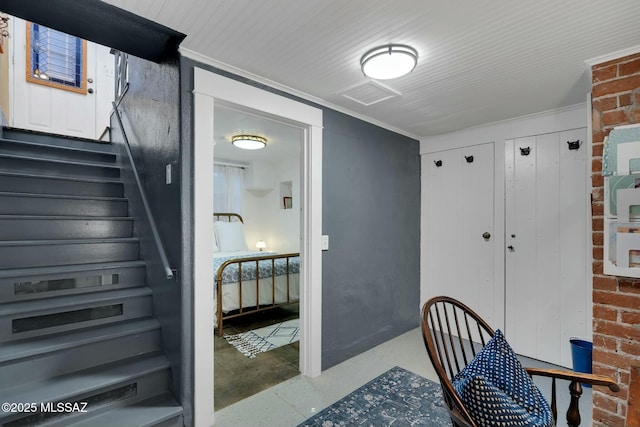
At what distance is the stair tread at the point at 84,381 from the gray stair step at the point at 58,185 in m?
1.65

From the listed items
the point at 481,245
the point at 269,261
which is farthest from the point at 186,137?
the point at 481,245

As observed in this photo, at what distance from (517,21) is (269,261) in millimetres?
3420

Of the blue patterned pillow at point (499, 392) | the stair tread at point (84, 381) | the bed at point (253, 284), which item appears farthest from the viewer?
the bed at point (253, 284)

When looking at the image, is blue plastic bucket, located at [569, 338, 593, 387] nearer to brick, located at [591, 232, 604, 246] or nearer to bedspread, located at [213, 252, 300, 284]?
brick, located at [591, 232, 604, 246]

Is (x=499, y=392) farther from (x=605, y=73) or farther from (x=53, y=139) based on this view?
(x=53, y=139)

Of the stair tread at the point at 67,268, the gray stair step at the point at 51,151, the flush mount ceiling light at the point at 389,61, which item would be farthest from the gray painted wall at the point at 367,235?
the gray stair step at the point at 51,151

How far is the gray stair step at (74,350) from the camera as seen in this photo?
1622mm

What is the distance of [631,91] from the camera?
1710mm

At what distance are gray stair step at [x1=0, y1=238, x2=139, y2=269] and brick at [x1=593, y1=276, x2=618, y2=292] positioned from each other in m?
3.29

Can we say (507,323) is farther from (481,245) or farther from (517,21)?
(517,21)

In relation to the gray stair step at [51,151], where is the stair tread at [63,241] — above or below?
below

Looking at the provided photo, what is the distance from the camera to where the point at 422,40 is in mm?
1648

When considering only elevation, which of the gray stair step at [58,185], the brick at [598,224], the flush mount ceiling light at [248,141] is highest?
the flush mount ceiling light at [248,141]

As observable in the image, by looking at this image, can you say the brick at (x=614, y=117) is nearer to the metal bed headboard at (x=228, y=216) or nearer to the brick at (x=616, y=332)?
the brick at (x=616, y=332)
